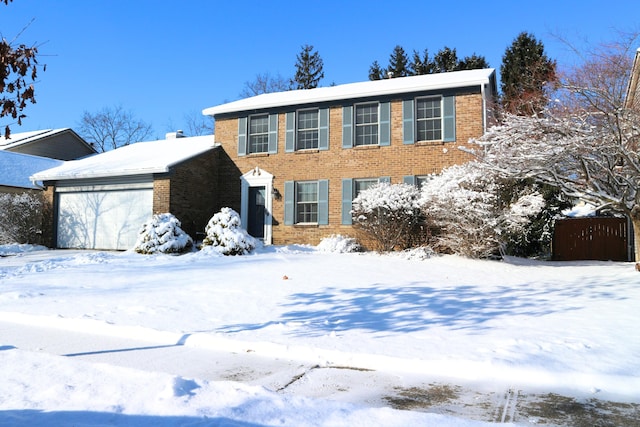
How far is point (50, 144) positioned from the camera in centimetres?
2978

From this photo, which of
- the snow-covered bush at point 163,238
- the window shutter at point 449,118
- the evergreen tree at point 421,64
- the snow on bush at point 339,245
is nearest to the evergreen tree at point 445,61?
the evergreen tree at point 421,64

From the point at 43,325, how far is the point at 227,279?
11.5 ft

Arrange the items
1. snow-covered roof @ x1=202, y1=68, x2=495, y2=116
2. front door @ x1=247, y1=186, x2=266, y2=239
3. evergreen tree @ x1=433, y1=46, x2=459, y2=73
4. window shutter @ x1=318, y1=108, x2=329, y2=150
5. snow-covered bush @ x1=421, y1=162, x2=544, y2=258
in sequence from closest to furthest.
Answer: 1. snow-covered bush @ x1=421, y1=162, x2=544, y2=258
2. snow-covered roof @ x1=202, y1=68, x2=495, y2=116
3. window shutter @ x1=318, y1=108, x2=329, y2=150
4. front door @ x1=247, y1=186, x2=266, y2=239
5. evergreen tree @ x1=433, y1=46, x2=459, y2=73

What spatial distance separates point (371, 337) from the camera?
5.61m

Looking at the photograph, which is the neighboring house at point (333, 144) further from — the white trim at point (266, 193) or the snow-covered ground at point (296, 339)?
the snow-covered ground at point (296, 339)

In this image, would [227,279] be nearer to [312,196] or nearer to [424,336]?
[424,336]

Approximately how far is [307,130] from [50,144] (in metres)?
21.1

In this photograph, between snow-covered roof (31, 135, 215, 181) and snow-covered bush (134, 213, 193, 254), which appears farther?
snow-covered roof (31, 135, 215, 181)

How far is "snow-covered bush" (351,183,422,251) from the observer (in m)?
13.1

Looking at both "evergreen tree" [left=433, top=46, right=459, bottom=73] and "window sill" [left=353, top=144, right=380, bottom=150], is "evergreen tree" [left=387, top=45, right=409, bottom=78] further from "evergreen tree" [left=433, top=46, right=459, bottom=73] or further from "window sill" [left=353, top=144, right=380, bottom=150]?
"window sill" [left=353, top=144, right=380, bottom=150]

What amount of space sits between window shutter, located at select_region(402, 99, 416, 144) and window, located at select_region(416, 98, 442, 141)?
234 mm

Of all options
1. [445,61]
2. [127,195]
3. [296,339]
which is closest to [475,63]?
→ [445,61]

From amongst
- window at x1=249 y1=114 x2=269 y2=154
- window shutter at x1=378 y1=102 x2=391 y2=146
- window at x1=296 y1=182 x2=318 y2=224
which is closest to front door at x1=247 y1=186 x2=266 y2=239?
window at x1=296 y1=182 x2=318 y2=224

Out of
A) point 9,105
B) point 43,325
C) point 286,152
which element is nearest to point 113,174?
point 286,152
